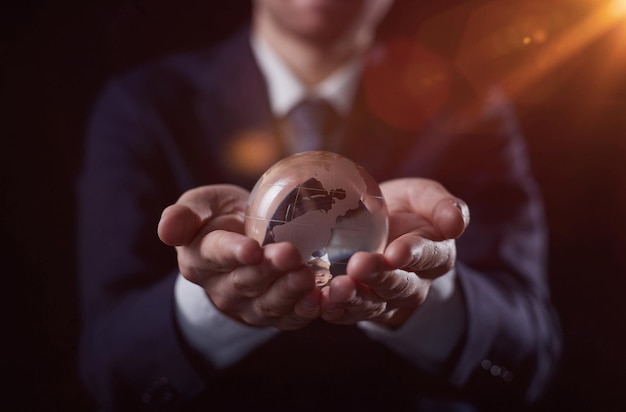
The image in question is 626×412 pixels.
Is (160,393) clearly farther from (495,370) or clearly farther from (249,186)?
(495,370)

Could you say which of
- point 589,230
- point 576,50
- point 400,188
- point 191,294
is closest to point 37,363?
point 191,294

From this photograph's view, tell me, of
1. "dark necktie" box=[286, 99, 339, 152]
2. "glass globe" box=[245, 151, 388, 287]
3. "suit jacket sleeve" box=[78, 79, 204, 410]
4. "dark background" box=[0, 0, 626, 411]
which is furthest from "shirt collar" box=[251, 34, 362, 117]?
"glass globe" box=[245, 151, 388, 287]

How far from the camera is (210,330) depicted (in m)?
1.58

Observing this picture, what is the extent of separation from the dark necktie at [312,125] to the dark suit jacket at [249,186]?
0.09 m

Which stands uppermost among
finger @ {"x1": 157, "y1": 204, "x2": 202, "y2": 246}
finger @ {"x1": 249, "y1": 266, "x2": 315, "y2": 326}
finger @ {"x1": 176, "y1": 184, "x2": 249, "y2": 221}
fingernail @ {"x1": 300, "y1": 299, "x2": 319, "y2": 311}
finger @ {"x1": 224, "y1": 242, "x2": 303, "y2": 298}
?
finger @ {"x1": 176, "y1": 184, "x2": 249, "y2": 221}

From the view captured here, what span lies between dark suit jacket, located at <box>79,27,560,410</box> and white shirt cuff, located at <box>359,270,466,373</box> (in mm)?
47

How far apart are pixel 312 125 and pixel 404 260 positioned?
4.72ft

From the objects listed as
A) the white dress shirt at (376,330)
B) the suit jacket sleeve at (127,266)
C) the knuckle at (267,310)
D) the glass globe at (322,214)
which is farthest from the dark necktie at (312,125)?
the knuckle at (267,310)

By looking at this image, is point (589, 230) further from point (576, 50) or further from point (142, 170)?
point (142, 170)

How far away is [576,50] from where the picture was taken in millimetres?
2695

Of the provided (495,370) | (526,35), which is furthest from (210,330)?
(526,35)

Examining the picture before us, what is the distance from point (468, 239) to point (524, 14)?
4.19ft

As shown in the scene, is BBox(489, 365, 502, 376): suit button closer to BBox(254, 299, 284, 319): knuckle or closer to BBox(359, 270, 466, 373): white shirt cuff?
BBox(359, 270, 466, 373): white shirt cuff

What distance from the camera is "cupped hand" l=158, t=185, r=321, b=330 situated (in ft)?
3.06
